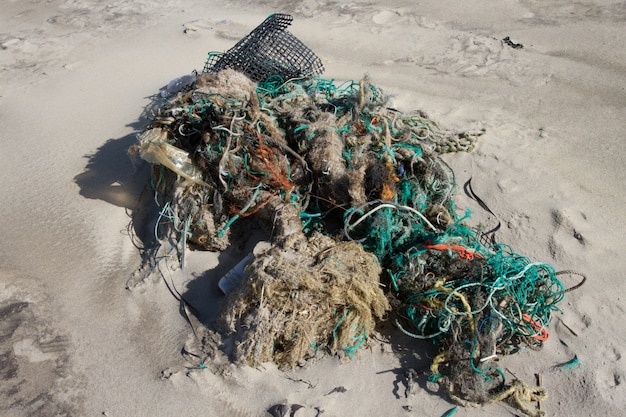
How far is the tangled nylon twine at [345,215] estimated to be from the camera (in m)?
2.59

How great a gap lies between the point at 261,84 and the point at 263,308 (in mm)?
2238

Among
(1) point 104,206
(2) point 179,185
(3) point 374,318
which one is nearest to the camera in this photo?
(3) point 374,318

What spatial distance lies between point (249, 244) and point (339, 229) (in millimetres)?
627

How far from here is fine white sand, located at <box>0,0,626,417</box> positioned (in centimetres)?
262

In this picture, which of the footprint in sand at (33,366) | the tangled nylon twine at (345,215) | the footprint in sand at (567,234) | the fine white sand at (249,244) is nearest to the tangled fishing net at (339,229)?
the tangled nylon twine at (345,215)

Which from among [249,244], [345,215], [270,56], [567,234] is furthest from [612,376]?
[270,56]

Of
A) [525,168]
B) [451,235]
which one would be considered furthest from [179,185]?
[525,168]

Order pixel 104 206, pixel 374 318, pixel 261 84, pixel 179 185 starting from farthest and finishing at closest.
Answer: pixel 261 84 → pixel 104 206 → pixel 179 185 → pixel 374 318

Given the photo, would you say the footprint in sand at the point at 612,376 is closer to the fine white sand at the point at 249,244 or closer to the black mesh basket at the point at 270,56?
the fine white sand at the point at 249,244

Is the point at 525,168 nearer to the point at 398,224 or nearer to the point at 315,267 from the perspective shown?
the point at 398,224

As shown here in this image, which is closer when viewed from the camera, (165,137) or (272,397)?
(272,397)

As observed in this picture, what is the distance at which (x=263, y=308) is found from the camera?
2590mm

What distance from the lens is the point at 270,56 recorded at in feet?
14.1

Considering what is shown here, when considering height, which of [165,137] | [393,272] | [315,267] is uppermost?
[165,137]
